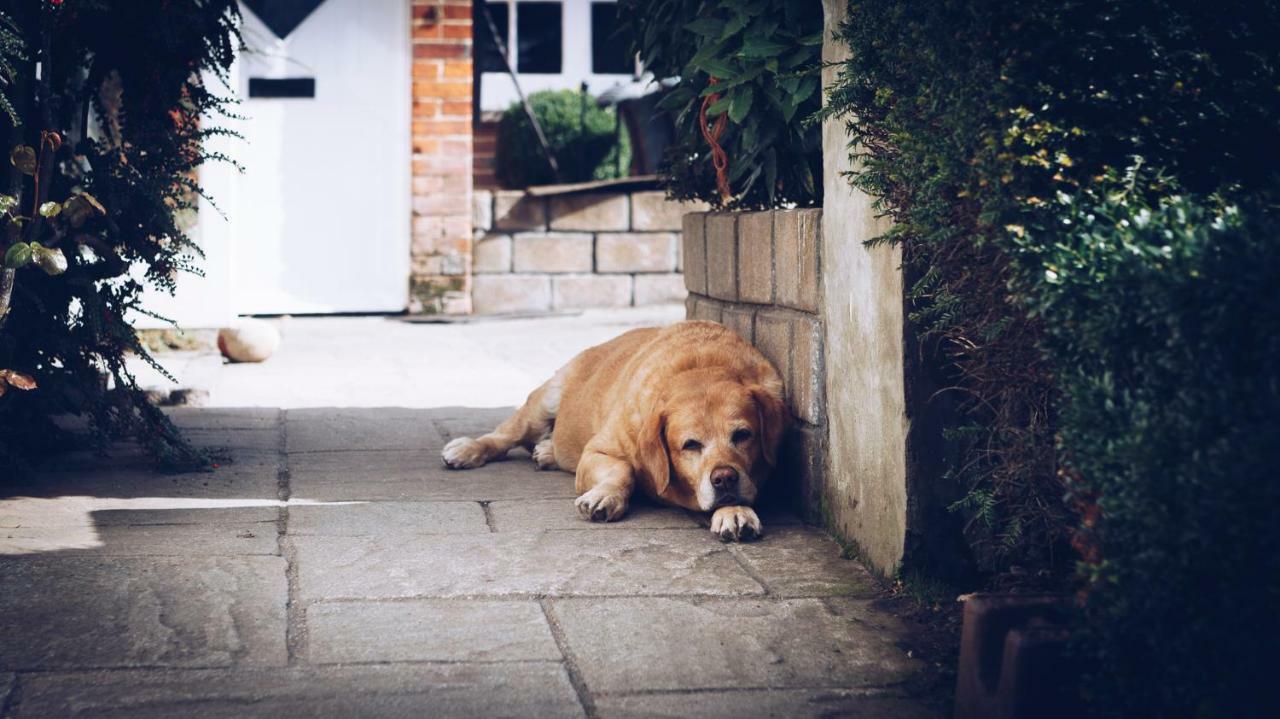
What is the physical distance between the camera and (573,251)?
414 inches

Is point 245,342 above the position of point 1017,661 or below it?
above

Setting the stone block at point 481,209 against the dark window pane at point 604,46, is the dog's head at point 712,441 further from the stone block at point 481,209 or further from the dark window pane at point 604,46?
the dark window pane at point 604,46

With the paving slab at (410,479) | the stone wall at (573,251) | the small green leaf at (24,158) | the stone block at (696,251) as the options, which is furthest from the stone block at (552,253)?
the small green leaf at (24,158)

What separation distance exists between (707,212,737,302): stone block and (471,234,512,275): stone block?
5522mm

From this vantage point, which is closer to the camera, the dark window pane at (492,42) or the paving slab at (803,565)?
the paving slab at (803,565)

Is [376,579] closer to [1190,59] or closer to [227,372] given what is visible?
[1190,59]

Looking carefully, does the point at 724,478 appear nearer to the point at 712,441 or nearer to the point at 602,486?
the point at 712,441

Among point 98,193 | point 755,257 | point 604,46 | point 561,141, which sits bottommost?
point 755,257

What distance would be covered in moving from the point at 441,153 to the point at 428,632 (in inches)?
296

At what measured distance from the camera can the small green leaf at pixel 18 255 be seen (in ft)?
12.2

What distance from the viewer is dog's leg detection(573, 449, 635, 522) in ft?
12.8

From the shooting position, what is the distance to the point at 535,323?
9805mm

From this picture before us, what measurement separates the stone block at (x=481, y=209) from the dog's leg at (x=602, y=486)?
6.16 m

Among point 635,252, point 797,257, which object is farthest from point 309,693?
point 635,252
